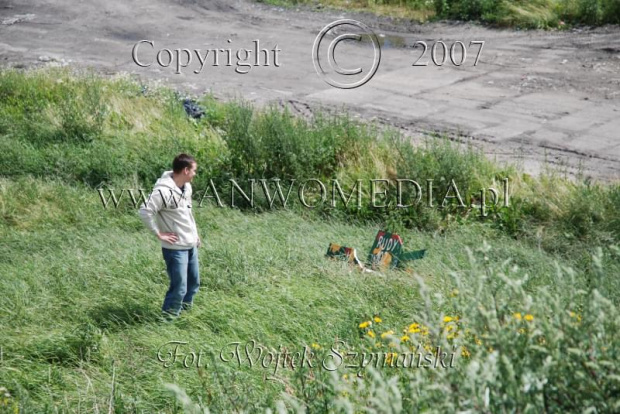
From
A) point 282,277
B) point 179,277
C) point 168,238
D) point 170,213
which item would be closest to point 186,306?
point 179,277

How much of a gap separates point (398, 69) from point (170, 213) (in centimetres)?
1001

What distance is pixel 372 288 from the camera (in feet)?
22.9

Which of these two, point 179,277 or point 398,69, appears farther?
point 398,69

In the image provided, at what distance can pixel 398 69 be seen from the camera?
1619 centimetres

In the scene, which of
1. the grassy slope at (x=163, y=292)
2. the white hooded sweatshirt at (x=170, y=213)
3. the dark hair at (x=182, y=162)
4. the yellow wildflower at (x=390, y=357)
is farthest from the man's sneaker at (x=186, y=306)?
the yellow wildflower at (x=390, y=357)

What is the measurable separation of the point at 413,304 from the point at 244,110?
5.00 meters

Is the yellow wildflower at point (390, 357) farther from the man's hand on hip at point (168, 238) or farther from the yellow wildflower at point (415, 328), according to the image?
the man's hand on hip at point (168, 238)

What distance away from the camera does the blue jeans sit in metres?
6.93

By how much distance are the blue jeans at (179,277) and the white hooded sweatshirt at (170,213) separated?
3.0 inches

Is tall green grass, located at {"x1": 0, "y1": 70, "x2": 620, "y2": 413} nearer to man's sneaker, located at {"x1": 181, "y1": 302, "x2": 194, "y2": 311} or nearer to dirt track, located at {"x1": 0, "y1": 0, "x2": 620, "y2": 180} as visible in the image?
man's sneaker, located at {"x1": 181, "y1": 302, "x2": 194, "y2": 311}

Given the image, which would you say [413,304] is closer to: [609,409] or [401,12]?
[609,409]

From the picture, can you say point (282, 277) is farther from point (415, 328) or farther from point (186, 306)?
point (415, 328)

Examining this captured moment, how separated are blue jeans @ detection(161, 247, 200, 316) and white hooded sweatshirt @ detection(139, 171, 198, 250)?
0.08 metres

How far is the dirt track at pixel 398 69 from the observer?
1252 centimetres
